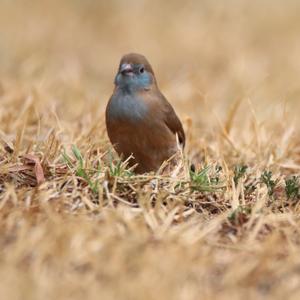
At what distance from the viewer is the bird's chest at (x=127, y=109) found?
5668mm

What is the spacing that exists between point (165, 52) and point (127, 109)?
15.6 feet


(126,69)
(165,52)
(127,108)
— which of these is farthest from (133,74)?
(165,52)

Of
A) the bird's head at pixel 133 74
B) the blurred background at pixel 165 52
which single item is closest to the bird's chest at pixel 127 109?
the bird's head at pixel 133 74

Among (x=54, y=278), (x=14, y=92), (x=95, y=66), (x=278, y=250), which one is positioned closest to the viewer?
(x=54, y=278)

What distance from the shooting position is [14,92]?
7.00 meters

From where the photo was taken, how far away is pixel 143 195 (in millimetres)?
4648

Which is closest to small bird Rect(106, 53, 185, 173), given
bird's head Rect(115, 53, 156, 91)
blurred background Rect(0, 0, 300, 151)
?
bird's head Rect(115, 53, 156, 91)

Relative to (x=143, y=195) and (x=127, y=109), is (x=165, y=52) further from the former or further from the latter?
(x=143, y=195)

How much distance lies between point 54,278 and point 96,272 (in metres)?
0.18

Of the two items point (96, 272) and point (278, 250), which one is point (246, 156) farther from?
point (96, 272)

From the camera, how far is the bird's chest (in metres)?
5.67

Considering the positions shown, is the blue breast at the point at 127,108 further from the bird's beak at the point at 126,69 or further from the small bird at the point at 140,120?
the bird's beak at the point at 126,69

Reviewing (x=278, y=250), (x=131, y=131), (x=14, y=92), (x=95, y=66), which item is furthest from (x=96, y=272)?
(x=95, y=66)

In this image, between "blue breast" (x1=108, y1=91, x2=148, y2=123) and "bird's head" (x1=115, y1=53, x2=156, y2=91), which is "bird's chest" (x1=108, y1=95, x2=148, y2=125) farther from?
"bird's head" (x1=115, y1=53, x2=156, y2=91)
